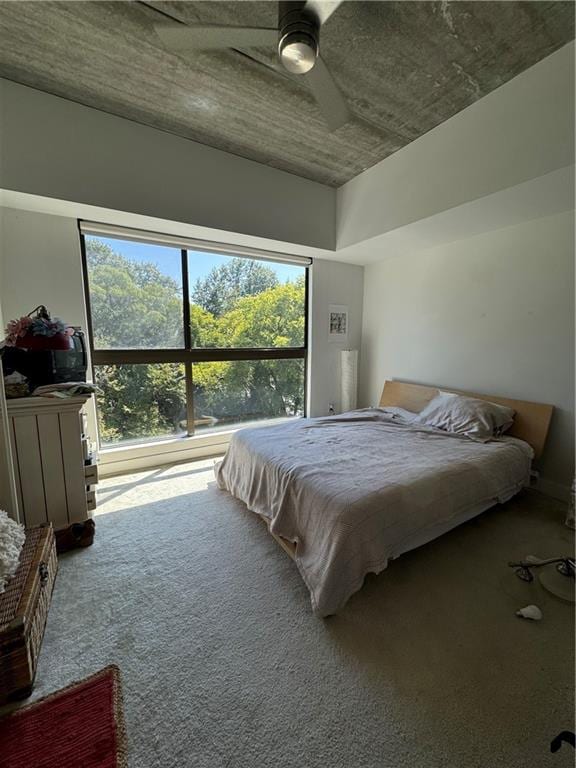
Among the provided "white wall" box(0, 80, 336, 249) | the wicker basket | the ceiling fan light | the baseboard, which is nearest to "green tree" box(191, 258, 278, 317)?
"white wall" box(0, 80, 336, 249)

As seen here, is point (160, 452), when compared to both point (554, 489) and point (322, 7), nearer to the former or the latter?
point (322, 7)

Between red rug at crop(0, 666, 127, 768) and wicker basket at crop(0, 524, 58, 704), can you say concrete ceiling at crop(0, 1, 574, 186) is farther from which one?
red rug at crop(0, 666, 127, 768)

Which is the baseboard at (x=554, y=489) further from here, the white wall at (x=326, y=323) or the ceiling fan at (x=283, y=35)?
the ceiling fan at (x=283, y=35)

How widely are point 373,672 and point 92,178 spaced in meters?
3.27

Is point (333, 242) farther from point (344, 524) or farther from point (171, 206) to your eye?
point (344, 524)

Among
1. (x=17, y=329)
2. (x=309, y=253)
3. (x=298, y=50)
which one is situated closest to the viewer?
A: (x=298, y=50)

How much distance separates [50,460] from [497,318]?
356cm

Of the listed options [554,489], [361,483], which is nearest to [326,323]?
[361,483]

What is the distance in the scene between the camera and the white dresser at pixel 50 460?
1719 mm

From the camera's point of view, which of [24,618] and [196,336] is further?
[196,336]

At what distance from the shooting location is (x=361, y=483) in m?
1.67

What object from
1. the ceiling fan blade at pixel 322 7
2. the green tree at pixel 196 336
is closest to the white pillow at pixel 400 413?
the green tree at pixel 196 336

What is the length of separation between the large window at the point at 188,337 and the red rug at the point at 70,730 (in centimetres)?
213

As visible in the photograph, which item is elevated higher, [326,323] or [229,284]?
[229,284]
